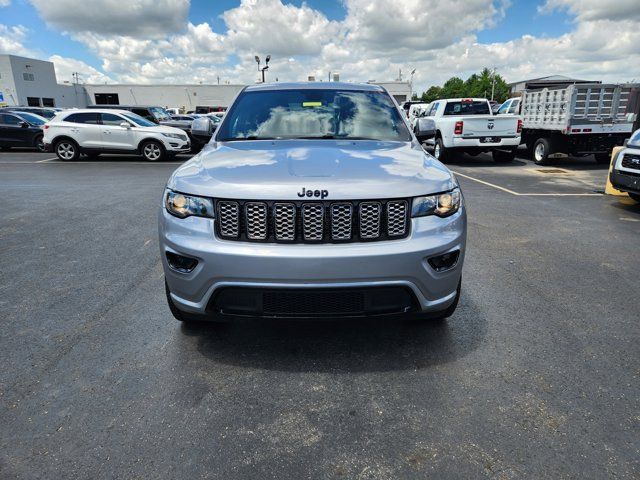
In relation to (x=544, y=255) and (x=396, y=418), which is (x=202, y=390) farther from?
(x=544, y=255)

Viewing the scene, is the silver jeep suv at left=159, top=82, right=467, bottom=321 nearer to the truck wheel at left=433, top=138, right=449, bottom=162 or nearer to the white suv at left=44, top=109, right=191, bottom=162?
the truck wheel at left=433, top=138, right=449, bottom=162

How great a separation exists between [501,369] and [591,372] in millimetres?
531

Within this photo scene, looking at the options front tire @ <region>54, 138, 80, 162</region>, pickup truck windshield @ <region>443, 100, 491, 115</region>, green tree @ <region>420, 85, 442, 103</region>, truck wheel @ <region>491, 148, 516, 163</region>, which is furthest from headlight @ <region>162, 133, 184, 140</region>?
green tree @ <region>420, 85, 442, 103</region>

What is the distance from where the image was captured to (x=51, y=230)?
246 inches

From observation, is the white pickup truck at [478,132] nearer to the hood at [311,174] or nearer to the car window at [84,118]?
the car window at [84,118]

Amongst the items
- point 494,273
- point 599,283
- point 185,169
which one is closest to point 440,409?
point 185,169

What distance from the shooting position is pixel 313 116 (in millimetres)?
3979

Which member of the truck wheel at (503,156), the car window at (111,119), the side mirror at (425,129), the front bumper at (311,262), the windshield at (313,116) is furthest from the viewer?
the truck wheel at (503,156)

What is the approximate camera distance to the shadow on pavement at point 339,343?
292 cm

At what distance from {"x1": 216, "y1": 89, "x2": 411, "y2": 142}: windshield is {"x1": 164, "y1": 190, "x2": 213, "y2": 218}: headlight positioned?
1202 mm

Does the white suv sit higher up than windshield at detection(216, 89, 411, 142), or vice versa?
windshield at detection(216, 89, 411, 142)

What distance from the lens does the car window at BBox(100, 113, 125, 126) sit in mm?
14719

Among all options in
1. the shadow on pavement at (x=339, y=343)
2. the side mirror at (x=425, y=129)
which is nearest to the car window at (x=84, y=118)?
the side mirror at (x=425, y=129)

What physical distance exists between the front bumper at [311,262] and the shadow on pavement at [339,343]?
0.29 meters
